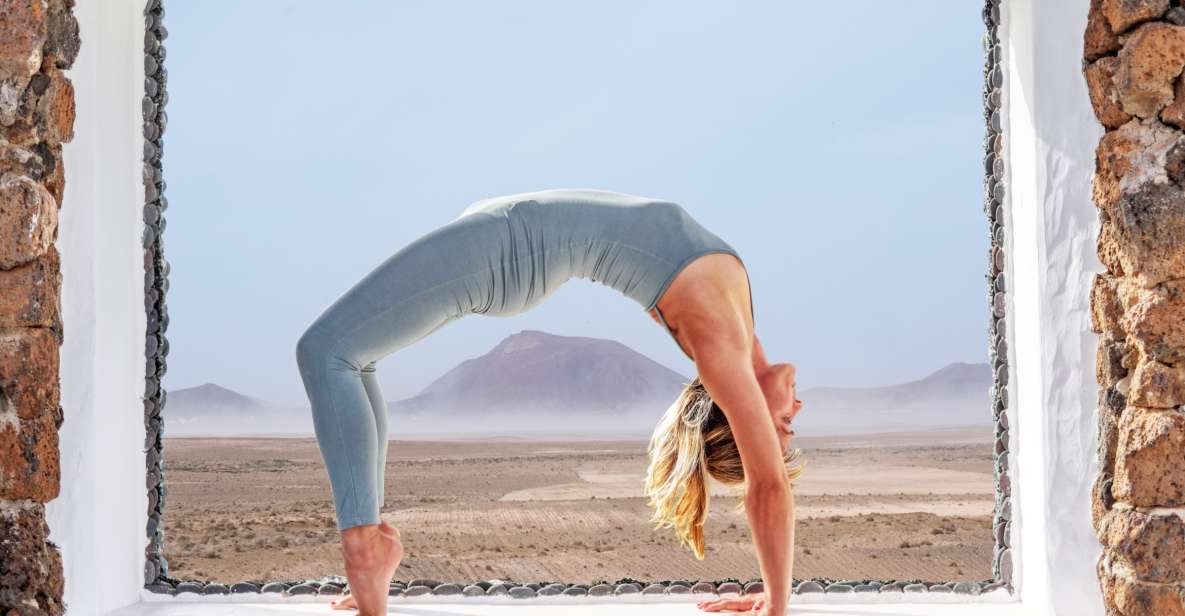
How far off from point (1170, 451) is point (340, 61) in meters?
24.4

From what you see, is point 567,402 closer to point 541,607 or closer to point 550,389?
point 550,389

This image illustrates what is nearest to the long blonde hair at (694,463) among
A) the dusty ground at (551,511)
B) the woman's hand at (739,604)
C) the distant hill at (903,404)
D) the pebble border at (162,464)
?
the woman's hand at (739,604)

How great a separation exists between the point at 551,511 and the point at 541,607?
11754mm

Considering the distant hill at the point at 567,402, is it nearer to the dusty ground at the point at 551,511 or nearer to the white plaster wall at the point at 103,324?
the dusty ground at the point at 551,511

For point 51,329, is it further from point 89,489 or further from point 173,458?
point 173,458

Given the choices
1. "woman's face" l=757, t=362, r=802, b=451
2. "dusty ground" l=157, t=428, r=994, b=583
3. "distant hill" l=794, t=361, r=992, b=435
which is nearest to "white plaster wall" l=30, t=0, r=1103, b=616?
"woman's face" l=757, t=362, r=802, b=451

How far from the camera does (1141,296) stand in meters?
2.16

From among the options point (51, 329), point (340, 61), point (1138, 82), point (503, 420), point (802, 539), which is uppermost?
point (340, 61)

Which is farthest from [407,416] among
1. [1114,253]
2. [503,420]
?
[1114,253]

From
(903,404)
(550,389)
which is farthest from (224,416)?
(903,404)

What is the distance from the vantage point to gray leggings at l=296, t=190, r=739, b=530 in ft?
6.37

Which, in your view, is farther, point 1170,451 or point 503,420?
point 503,420

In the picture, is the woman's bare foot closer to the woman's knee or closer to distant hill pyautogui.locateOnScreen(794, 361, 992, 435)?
the woman's knee

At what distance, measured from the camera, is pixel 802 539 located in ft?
42.8
